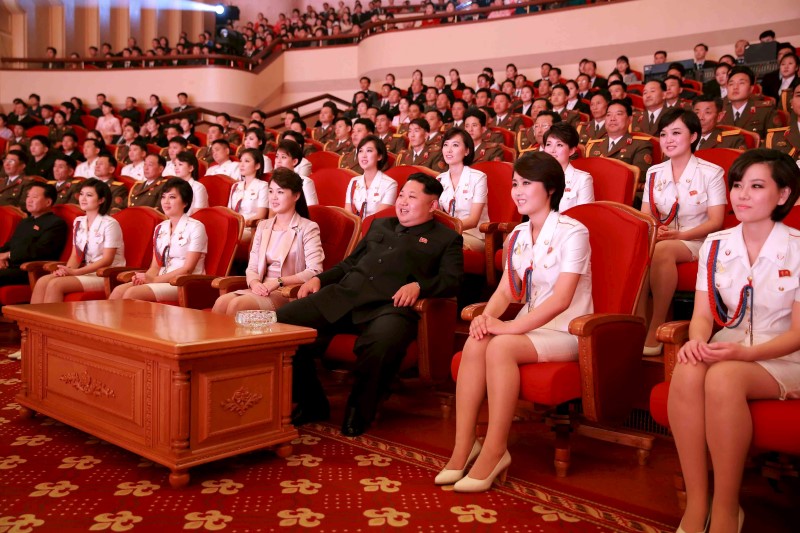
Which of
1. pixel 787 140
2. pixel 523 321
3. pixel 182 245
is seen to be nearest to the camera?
pixel 523 321

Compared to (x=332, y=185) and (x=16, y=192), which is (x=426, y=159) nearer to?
(x=332, y=185)

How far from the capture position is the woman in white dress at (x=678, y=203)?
7.68 ft

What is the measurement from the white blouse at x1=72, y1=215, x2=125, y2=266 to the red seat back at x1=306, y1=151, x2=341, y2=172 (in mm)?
1709

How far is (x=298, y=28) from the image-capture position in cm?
1154

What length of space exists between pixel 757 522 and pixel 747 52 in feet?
17.8

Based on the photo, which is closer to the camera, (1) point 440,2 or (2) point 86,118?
(2) point 86,118

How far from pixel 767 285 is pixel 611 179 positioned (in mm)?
1491

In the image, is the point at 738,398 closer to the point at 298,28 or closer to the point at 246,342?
the point at 246,342

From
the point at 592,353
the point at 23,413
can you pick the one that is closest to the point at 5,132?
the point at 23,413

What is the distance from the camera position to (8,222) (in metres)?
4.35

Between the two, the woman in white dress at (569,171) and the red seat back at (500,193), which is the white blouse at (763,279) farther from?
the red seat back at (500,193)

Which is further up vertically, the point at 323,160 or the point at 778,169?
the point at 323,160

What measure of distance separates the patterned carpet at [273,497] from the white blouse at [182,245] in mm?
1208

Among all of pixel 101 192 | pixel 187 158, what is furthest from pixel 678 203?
pixel 187 158
